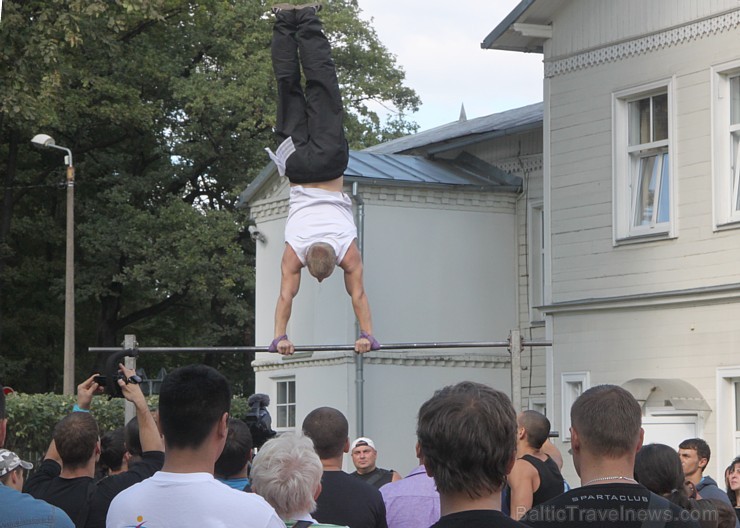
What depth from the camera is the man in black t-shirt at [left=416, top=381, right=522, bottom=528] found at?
3955 mm

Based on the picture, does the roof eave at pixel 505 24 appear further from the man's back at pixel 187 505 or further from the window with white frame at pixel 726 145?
the man's back at pixel 187 505

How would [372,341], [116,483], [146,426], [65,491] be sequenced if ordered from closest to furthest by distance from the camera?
[146,426] → [116,483] → [65,491] → [372,341]

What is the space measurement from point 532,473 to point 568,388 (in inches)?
497

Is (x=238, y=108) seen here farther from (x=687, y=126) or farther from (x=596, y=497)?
(x=596, y=497)

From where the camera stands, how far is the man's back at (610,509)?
15.1 ft

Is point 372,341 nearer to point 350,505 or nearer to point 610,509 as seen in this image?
point 350,505

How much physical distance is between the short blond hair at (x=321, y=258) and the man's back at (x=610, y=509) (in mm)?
8830

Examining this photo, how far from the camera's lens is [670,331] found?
1841 centimetres

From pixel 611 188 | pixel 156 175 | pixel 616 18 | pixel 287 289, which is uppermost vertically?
pixel 616 18

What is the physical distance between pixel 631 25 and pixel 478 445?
16.2m

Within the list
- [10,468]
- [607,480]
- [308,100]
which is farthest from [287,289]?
[607,480]

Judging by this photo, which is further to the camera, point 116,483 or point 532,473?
point 532,473

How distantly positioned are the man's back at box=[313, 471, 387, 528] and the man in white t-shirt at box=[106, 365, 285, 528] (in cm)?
168

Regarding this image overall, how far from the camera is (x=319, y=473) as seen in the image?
5.26 m
